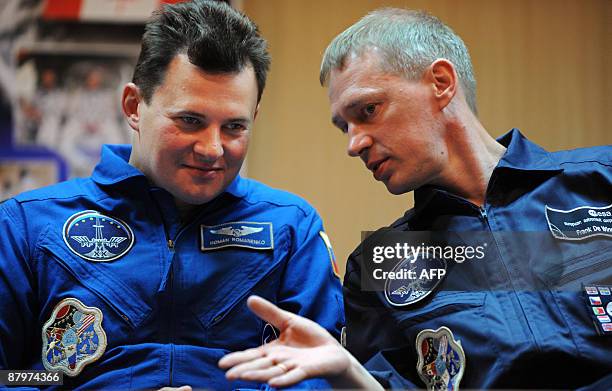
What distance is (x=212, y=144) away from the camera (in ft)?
5.07

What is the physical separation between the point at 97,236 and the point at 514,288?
32.6 inches

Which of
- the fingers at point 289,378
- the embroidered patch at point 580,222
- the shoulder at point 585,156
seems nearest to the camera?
the fingers at point 289,378

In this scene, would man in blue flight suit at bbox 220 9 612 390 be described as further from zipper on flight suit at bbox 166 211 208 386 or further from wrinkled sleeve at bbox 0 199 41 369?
wrinkled sleeve at bbox 0 199 41 369

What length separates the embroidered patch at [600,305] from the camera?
141cm

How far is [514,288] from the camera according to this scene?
148 cm

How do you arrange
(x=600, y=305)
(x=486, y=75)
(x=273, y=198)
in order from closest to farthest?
(x=600, y=305) < (x=273, y=198) < (x=486, y=75)

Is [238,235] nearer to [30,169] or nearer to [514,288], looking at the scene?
[514,288]

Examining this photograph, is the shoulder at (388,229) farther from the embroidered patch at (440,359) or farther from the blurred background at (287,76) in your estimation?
the blurred background at (287,76)

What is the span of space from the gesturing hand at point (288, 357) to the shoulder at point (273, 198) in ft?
1.69

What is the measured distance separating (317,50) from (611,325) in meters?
1.42

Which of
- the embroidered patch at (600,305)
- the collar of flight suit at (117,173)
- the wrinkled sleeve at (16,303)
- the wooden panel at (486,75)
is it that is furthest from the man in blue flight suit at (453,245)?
the wooden panel at (486,75)

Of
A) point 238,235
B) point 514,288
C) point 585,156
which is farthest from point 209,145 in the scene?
point 585,156

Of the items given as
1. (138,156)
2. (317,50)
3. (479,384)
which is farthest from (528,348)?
(317,50)

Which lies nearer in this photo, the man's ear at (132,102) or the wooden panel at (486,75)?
the man's ear at (132,102)
